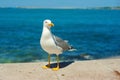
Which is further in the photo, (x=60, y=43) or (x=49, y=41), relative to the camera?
(x=60, y=43)

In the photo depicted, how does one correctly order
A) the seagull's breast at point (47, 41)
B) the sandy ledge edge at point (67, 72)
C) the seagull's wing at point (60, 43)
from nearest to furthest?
1. the sandy ledge edge at point (67, 72)
2. the seagull's breast at point (47, 41)
3. the seagull's wing at point (60, 43)

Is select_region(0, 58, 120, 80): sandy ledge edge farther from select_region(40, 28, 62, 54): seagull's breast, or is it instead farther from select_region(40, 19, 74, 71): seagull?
select_region(40, 28, 62, 54): seagull's breast

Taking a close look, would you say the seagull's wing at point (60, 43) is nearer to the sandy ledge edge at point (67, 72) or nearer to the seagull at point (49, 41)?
the seagull at point (49, 41)

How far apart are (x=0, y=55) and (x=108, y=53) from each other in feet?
24.4

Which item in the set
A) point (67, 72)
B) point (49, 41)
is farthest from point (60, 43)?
point (67, 72)

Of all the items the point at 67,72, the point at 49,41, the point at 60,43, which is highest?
the point at 49,41

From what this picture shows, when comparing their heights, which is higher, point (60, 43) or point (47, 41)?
point (47, 41)

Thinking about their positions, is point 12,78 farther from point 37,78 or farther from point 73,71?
point 73,71

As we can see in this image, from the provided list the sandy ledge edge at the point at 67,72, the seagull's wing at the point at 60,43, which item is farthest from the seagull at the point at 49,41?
the sandy ledge edge at the point at 67,72

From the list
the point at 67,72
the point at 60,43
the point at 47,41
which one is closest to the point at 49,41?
the point at 47,41

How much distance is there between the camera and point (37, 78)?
9469 mm

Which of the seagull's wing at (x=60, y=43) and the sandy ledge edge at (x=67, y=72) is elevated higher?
the seagull's wing at (x=60, y=43)

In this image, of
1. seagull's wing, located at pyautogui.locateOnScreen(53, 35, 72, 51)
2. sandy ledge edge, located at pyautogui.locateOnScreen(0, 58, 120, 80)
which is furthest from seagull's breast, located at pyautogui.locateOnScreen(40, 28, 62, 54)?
sandy ledge edge, located at pyautogui.locateOnScreen(0, 58, 120, 80)

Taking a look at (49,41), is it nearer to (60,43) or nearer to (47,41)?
(47,41)
